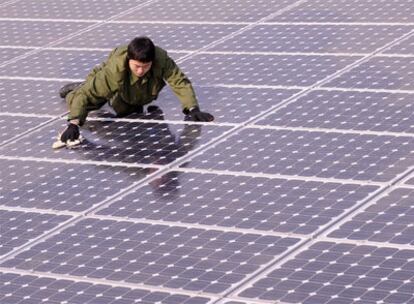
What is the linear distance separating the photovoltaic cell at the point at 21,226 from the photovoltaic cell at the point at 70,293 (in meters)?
1.04

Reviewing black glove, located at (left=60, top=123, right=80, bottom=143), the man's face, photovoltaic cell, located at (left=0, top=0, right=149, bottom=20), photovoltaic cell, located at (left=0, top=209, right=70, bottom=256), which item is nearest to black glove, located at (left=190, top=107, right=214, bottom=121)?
the man's face

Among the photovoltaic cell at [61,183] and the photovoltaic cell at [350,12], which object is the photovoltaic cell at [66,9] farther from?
the photovoltaic cell at [61,183]

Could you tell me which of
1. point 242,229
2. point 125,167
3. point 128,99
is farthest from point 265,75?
point 242,229

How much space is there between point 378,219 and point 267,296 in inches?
89.8

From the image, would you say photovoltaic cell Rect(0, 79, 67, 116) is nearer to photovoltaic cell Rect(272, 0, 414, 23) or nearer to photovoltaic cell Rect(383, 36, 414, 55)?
photovoltaic cell Rect(272, 0, 414, 23)

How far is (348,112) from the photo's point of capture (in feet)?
69.5

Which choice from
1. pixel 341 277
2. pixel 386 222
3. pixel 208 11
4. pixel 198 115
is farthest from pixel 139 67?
pixel 208 11

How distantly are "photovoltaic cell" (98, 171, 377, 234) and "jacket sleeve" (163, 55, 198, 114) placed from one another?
7.25 feet

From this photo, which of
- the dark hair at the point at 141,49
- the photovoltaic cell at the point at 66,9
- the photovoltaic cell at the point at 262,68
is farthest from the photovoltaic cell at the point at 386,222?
the photovoltaic cell at the point at 66,9

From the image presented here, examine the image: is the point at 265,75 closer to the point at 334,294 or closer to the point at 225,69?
the point at 225,69

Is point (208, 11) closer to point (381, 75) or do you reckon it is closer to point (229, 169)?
point (381, 75)

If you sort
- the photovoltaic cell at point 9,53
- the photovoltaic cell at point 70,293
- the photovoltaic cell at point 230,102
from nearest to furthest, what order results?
the photovoltaic cell at point 70,293, the photovoltaic cell at point 230,102, the photovoltaic cell at point 9,53

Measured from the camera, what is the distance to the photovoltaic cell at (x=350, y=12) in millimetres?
25781

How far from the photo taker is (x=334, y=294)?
51.0 feet
